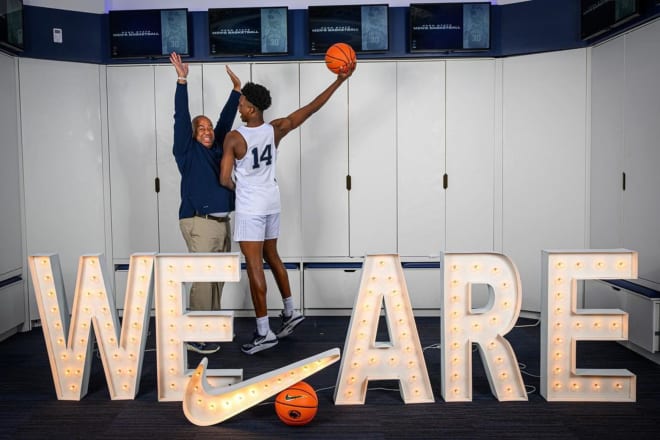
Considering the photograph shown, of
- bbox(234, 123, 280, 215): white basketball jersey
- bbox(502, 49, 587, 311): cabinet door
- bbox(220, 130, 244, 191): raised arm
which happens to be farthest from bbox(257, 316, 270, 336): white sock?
bbox(502, 49, 587, 311): cabinet door

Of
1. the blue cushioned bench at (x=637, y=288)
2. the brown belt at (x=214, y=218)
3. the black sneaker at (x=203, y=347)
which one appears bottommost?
the black sneaker at (x=203, y=347)

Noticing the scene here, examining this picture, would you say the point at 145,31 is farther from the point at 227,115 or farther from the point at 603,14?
the point at 603,14

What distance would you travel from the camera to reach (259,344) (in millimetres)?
3758

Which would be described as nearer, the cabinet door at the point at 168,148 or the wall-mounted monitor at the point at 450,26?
the wall-mounted monitor at the point at 450,26

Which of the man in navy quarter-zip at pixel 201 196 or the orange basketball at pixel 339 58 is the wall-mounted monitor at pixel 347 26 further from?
the man in navy quarter-zip at pixel 201 196

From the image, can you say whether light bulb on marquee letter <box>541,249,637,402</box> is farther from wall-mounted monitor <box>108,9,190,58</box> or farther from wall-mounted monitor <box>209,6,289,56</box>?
wall-mounted monitor <box>108,9,190,58</box>

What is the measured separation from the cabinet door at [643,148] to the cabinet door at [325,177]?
203cm

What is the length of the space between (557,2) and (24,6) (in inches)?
159

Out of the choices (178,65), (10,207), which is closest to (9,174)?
(10,207)

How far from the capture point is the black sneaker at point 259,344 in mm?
3738

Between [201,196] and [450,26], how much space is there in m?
2.38

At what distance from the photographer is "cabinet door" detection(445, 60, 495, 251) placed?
185 inches

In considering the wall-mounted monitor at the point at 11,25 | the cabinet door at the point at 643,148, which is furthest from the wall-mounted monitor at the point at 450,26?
the wall-mounted monitor at the point at 11,25

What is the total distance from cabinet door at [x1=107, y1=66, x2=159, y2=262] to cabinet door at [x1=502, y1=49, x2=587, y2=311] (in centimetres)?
285
